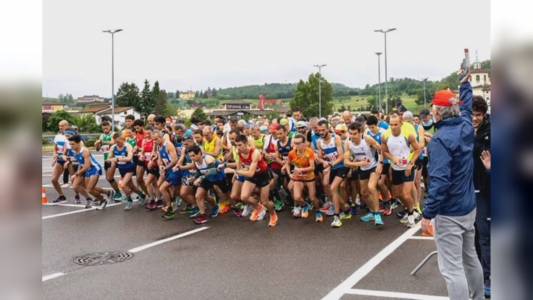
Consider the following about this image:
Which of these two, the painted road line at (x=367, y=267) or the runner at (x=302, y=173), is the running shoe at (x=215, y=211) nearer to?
the runner at (x=302, y=173)

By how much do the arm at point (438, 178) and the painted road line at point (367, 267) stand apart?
1567 millimetres

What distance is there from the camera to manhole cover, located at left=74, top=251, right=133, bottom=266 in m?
6.44

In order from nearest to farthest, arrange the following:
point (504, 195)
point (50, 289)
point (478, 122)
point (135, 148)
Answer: point (504, 195)
point (478, 122)
point (50, 289)
point (135, 148)

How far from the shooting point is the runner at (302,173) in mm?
8523

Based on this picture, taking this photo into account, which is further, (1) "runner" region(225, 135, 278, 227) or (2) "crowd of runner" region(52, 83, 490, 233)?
(1) "runner" region(225, 135, 278, 227)

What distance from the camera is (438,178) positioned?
12.4 ft

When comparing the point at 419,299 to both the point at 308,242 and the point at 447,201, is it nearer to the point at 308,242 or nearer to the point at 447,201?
the point at 447,201

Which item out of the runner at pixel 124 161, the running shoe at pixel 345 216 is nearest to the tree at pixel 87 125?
the runner at pixel 124 161

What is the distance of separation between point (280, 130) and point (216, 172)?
5.07 feet

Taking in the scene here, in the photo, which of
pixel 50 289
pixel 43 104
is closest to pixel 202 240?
pixel 50 289

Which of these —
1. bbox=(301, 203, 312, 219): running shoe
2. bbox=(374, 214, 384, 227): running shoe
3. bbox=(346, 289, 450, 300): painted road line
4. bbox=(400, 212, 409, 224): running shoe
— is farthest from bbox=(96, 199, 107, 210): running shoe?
bbox=(346, 289, 450, 300): painted road line

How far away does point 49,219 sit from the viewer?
9555 mm

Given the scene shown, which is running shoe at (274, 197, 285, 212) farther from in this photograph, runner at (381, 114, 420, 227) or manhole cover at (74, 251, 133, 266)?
manhole cover at (74, 251, 133, 266)

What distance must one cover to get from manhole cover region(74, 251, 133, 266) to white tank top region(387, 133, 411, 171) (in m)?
4.44
